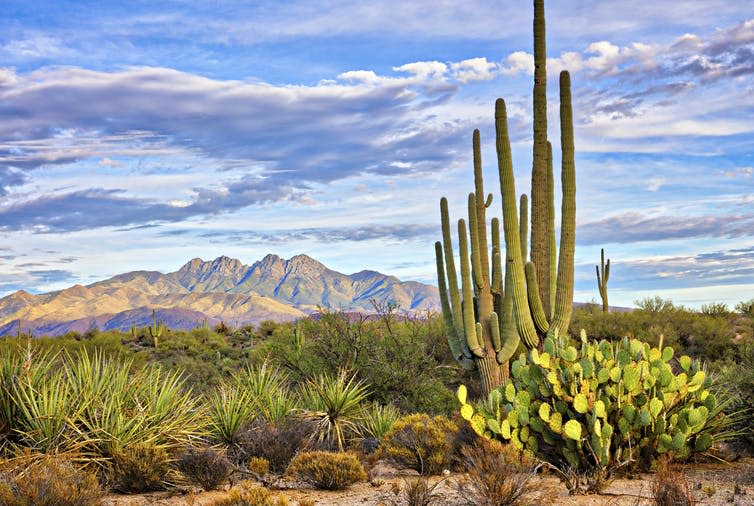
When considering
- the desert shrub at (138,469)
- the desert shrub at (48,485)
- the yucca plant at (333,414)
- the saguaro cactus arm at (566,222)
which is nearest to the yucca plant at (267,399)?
the yucca plant at (333,414)

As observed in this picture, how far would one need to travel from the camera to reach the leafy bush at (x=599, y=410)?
9.37 m

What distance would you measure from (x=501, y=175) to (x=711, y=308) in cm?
1963

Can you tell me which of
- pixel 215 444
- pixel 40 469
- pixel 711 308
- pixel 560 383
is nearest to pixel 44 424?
pixel 40 469

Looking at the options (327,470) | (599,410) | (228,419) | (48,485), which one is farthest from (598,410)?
(48,485)

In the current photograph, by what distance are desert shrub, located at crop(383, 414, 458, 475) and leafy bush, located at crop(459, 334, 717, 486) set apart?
56 centimetres

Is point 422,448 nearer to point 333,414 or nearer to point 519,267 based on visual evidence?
point 333,414

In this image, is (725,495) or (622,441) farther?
(622,441)

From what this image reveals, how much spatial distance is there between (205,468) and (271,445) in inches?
45.4

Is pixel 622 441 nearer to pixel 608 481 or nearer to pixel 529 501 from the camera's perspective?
pixel 608 481

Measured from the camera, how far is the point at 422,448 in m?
10.3

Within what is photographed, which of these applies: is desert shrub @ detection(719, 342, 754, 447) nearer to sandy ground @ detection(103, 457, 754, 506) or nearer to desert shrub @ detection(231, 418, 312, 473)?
sandy ground @ detection(103, 457, 754, 506)

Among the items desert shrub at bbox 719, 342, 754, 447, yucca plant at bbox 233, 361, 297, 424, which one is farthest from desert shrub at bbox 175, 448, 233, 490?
desert shrub at bbox 719, 342, 754, 447

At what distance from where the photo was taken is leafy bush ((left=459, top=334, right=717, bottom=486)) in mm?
9367

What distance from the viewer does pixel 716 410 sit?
1056cm
